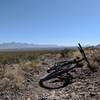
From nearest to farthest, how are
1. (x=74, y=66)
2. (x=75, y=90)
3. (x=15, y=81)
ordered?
(x=75, y=90) < (x=15, y=81) < (x=74, y=66)

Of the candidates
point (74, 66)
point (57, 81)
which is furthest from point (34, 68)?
point (57, 81)

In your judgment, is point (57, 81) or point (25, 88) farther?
point (57, 81)

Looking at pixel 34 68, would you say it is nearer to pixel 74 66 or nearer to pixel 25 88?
pixel 74 66

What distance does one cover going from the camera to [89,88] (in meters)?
11.9

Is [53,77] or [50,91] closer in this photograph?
[50,91]

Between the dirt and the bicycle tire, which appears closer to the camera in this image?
the dirt

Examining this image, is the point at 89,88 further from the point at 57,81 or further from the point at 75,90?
the point at 57,81

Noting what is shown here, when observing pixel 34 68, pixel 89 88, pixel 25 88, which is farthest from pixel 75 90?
pixel 34 68

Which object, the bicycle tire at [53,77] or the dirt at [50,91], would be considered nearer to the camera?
the dirt at [50,91]

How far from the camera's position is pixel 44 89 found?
42.3ft

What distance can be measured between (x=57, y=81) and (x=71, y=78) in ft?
3.08

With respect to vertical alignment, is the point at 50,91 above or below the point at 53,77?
below

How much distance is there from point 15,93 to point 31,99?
175 centimetres

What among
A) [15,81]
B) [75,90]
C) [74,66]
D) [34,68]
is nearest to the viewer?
[75,90]
